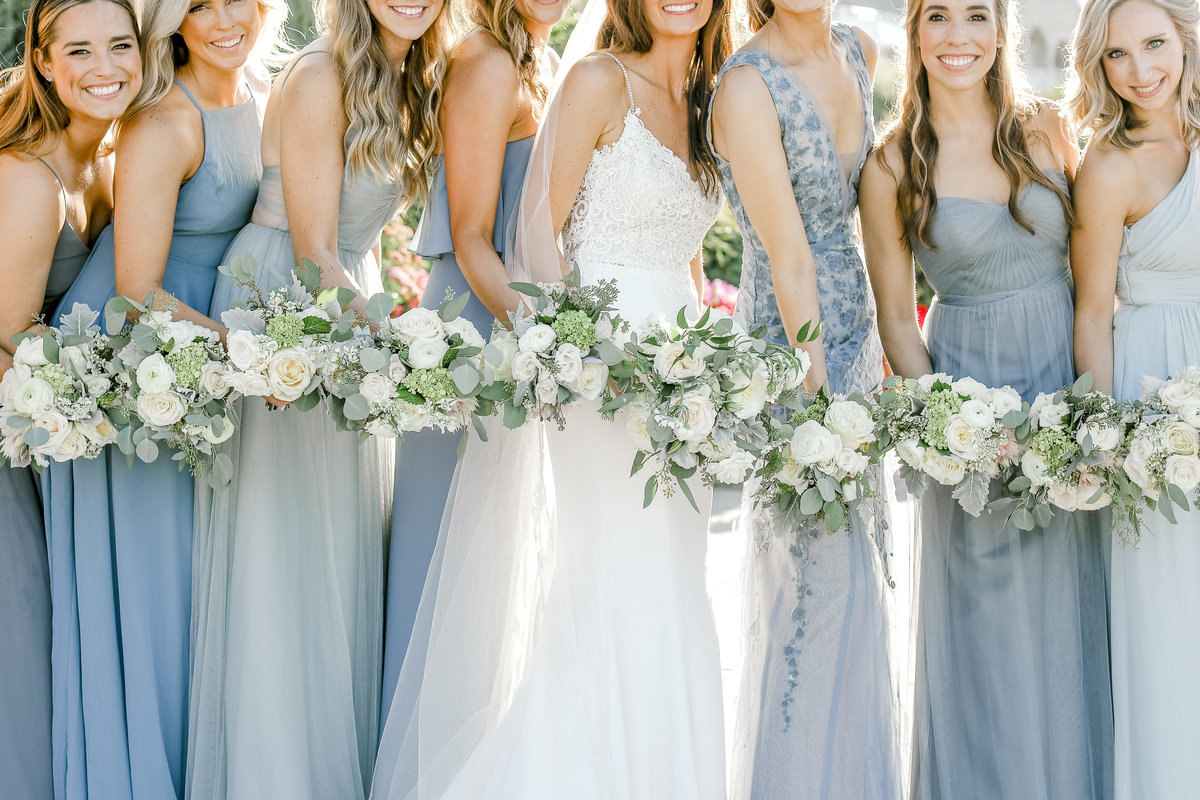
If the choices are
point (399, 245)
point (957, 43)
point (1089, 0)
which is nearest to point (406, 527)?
point (957, 43)

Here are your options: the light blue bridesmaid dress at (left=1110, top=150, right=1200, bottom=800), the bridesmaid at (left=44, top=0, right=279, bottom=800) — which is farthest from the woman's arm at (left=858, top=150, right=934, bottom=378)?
the bridesmaid at (left=44, top=0, right=279, bottom=800)

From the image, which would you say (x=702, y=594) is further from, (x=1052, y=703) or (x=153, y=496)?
(x=153, y=496)

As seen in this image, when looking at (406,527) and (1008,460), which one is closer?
(1008,460)

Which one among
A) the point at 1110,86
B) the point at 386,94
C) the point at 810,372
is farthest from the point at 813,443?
the point at 386,94

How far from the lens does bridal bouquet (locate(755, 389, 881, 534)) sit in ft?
11.0

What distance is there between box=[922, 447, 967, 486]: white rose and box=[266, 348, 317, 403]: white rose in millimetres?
1774

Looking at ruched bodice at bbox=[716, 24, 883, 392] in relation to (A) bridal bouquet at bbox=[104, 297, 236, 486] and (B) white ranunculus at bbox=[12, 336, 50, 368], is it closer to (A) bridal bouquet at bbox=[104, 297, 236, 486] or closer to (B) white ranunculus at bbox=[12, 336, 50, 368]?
(A) bridal bouquet at bbox=[104, 297, 236, 486]

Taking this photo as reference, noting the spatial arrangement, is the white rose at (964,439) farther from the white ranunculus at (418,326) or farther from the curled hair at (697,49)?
the white ranunculus at (418,326)

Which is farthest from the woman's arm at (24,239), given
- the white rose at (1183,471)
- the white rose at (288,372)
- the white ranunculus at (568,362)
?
the white rose at (1183,471)

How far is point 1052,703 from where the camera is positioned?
144 inches

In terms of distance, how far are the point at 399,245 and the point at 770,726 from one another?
6730mm

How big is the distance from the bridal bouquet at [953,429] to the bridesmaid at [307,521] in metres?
1.72

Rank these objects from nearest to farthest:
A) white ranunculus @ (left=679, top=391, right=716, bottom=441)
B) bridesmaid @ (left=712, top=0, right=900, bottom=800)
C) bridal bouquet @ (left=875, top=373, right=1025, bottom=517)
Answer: white ranunculus @ (left=679, top=391, right=716, bottom=441) < bridal bouquet @ (left=875, top=373, right=1025, bottom=517) < bridesmaid @ (left=712, top=0, right=900, bottom=800)

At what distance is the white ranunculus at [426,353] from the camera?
3.32 metres
